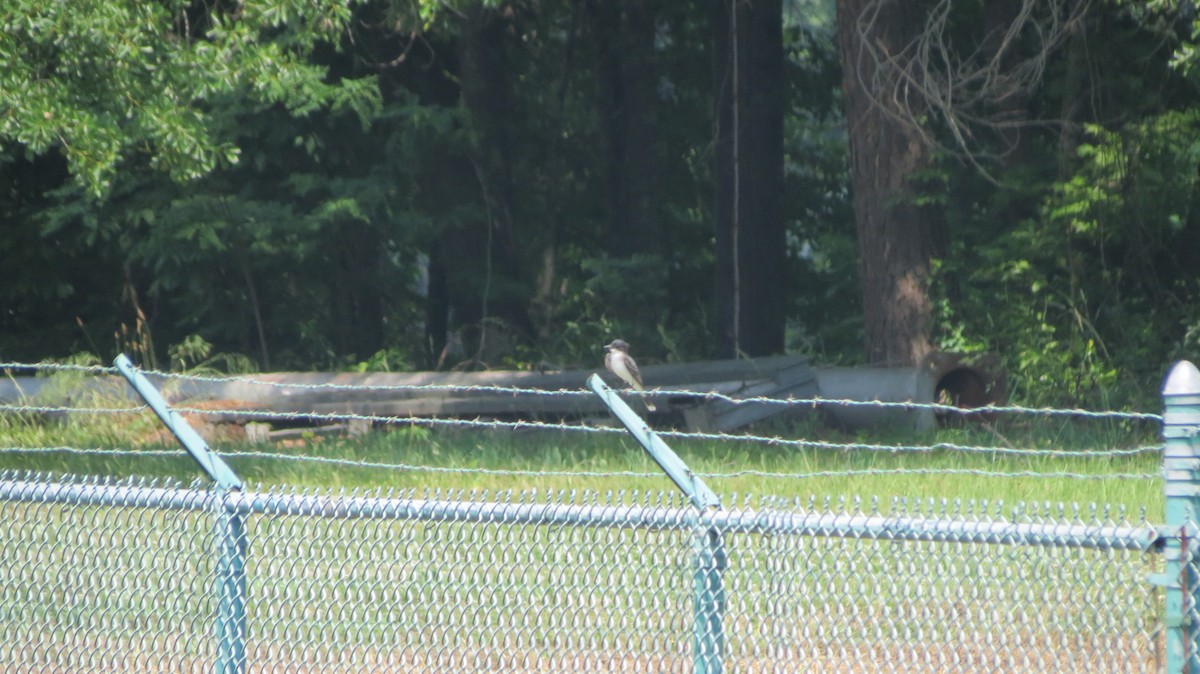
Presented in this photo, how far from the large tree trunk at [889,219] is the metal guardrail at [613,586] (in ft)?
34.9

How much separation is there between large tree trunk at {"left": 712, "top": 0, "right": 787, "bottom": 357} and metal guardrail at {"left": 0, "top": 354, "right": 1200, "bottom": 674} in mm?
13733

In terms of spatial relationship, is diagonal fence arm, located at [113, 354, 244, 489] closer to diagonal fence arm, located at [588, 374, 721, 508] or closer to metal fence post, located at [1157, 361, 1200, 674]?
diagonal fence arm, located at [588, 374, 721, 508]

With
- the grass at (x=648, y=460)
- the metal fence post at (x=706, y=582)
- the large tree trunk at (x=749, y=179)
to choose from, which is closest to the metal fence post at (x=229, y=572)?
the metal fence post at (x=706, y=582)

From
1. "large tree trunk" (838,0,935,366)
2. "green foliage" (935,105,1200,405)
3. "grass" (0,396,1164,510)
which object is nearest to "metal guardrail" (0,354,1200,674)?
"grass" (0,396,1164,510)

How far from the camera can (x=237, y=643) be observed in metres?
4.38

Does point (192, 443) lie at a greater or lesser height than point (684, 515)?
greater

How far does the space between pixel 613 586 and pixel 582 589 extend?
0.32ft

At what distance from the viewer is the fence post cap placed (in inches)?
138

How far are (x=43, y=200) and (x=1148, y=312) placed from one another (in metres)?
13.1

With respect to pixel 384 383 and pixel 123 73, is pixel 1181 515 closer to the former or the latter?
pixel 123 73

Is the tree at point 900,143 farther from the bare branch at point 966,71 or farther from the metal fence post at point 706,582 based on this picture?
the metal fence post at point 706,582

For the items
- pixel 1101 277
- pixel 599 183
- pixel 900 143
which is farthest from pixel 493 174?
pixel 1101 277

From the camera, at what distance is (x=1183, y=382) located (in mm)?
3525

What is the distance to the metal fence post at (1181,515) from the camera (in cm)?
341
